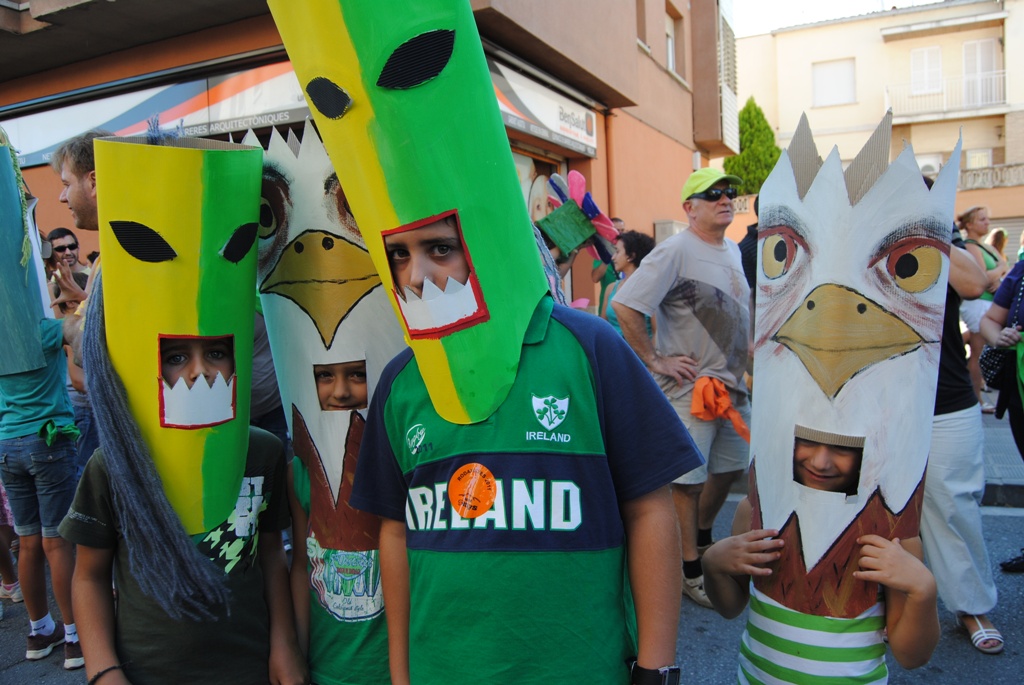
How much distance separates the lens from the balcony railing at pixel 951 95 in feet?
88.1

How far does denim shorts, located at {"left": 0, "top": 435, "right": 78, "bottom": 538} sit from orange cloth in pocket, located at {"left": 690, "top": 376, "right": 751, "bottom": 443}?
307 centimetres

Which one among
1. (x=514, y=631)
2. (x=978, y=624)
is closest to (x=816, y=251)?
(x=514, y=631)

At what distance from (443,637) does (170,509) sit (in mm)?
781

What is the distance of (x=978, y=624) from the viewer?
3.61 meters

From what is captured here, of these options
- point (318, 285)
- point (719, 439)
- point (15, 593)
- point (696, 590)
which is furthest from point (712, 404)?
point (15, 593)

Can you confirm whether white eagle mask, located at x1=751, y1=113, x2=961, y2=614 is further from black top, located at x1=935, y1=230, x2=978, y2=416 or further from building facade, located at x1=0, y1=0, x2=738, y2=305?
building facade, located at x1=0, y1=0, x2=738, y2=305

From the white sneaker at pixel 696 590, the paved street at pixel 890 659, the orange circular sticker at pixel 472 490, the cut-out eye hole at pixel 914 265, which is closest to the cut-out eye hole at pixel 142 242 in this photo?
the orange circular sticker at pixel 472 490

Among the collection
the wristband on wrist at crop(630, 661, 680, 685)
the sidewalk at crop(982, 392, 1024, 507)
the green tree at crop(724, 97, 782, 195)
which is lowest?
the sidewalk at crop(982, 392, 1024, 507)

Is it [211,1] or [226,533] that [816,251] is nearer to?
[226,533]

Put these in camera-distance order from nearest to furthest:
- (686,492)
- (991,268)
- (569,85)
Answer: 1. (686,492)
2. (991,268)
3. (569,85)

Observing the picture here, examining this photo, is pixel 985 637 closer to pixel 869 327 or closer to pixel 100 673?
pixel 869 327

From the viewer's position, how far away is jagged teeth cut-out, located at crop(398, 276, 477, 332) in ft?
5.09

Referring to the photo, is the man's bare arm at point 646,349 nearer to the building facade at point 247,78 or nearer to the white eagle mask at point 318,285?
the white eagle mask at point 318,285

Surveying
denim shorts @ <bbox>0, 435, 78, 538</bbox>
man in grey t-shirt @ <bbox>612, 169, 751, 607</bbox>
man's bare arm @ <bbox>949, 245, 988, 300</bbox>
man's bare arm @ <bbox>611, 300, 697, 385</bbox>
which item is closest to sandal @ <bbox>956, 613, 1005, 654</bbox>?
man in grey t-shirt @ <bbox>612, 169, 751, 607</bbox>
